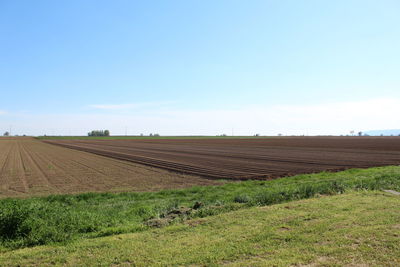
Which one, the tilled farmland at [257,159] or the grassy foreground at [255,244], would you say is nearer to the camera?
the grassy foreground at [255,244]

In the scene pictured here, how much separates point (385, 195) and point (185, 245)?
7.84 m

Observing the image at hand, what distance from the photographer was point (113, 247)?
20.6 feet

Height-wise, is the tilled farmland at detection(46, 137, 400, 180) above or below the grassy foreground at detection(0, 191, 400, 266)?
below

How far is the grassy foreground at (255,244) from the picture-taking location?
5.25m

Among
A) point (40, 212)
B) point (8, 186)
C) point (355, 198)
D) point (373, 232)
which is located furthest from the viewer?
point (8, 186)

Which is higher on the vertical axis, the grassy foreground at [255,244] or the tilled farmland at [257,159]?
the grassy foreground at [255,244]

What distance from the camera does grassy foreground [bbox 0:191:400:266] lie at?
207 inches

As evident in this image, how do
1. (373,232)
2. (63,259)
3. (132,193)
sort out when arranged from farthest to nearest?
(132,193), (373,232), (63,259)

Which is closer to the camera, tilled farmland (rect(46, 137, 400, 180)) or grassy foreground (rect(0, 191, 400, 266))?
grassy foreground (rect(0, 191, 400, 266))

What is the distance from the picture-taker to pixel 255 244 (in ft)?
19.4

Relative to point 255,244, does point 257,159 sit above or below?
below

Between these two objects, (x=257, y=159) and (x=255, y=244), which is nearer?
(x=255, y=244)

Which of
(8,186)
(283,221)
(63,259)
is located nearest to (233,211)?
(283,221)

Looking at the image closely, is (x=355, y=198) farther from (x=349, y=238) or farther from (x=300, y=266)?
(x=300, y=266)
